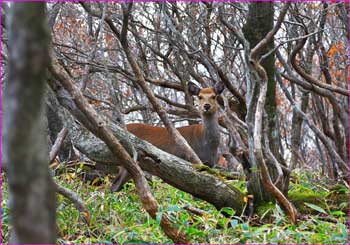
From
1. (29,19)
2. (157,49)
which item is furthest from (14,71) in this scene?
(157,49)

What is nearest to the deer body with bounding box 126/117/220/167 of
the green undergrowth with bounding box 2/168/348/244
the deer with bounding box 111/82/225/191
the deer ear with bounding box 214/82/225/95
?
the deer with bounding box 111/82/225/191

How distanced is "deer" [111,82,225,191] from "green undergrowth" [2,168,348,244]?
2.87 metres

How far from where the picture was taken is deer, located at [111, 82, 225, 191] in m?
8.90

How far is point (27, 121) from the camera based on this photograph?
1.70m

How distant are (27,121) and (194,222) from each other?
3226mm

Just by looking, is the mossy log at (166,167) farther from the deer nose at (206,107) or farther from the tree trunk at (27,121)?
the deer nose at (206,107)

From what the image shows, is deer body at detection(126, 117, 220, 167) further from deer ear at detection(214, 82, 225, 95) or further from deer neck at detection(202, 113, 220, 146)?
deer ear at detection(214, 82, 225, 95)

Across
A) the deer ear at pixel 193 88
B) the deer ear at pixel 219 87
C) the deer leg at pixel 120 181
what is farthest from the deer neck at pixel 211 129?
the deer leg at pixel 120 181

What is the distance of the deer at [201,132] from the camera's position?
29.2 feet

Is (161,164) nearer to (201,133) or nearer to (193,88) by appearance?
(193,88)

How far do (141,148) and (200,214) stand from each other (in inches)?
28.8

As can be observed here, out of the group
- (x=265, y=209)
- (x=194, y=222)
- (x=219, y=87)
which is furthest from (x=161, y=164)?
(x=219, y=87)

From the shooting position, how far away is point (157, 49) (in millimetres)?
9195

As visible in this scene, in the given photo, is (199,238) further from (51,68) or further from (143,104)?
(143,104)
